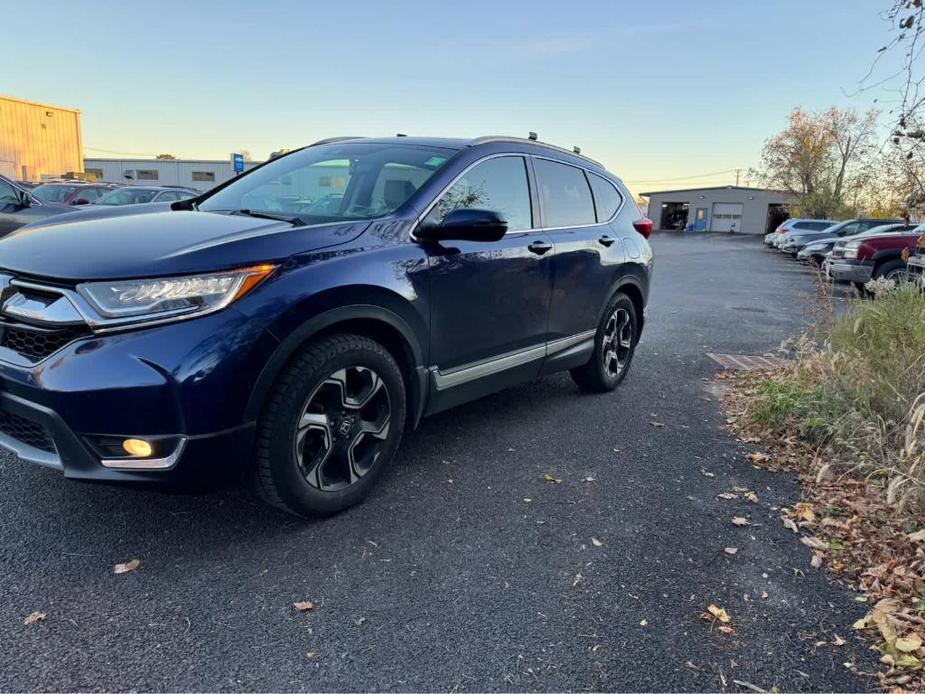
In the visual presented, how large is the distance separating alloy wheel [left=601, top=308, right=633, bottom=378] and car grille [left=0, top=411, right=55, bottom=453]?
3.79 m

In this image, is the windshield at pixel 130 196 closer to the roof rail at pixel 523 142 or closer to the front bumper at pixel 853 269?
the roof rail at pixel 523 142

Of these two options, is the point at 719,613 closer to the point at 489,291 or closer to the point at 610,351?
the point at 489,291

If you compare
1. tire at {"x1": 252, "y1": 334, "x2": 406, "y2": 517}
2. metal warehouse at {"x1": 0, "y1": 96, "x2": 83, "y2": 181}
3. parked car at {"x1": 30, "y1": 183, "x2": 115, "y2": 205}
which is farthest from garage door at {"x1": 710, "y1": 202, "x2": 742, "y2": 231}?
tire at {"x1": 252, "y1": 334, "x2": 406, "y2": 517}

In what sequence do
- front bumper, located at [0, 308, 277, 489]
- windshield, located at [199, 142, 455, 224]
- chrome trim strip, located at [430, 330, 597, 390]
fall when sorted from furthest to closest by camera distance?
chrome trim strip, located at [430, 330, 597, 390] < windshield, located at [199, 142, 455, 224] < front bumper, located at [0, 308, 277, 489]

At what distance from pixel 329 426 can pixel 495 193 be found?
5.99ft

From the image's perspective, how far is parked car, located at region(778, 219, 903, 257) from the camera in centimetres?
2519

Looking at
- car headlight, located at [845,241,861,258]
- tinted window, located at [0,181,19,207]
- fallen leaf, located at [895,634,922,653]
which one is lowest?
fallen leaf, located at [895,634,922,653]

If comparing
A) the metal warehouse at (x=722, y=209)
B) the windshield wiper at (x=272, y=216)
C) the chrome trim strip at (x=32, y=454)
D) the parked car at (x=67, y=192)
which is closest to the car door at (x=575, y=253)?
the windshield wiper at (x=272, y=216)

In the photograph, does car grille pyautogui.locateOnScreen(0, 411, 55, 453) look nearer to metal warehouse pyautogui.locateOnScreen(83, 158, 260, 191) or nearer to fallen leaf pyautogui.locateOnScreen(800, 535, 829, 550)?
fallen leaf pyautogui.locateOnScreen(800, 535, 829, 550)

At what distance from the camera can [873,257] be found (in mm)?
13281

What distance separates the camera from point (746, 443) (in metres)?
4.40

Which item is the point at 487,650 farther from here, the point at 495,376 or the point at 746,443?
the point at 746,443

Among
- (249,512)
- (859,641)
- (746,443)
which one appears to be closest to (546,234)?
(746,443)

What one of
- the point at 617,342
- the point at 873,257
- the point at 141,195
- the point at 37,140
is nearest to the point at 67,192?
the point at 141,195
